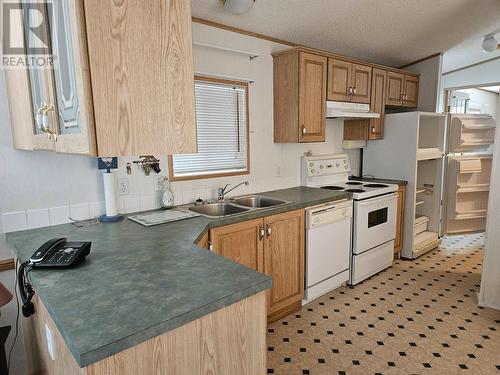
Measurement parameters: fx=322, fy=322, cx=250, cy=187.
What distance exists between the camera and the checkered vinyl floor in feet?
6.82

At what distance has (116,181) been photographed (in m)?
2.26

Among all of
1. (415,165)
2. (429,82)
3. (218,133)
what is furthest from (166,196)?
(429,82)

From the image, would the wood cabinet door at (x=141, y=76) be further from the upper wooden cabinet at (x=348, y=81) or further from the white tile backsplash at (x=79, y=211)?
the upper wooden cabinet at (x=348, y=81)

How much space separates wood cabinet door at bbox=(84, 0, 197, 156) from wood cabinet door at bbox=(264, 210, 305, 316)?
138cm

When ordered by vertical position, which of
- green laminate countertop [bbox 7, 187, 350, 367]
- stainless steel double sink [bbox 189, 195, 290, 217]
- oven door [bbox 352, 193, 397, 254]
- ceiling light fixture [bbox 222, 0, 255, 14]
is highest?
ceiling light fixture [bbox 222, 0, 255, 14]

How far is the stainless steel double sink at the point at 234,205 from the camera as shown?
2560 mm

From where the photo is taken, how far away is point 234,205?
8.64 feet

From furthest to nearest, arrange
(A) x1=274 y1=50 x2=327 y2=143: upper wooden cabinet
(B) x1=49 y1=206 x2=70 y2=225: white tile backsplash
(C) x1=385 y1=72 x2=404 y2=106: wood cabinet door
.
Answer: (C) x1=385 y1=72 x2=404 y2=106: wood cabinet door, (A) x1=274 y1=50 x2=327 y2=143: upper wooden cabinet, (B) x1=49 y1=206 x2=70 y2=225: white tile backsplash

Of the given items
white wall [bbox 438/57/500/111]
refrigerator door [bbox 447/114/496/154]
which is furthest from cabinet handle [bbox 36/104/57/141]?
white wall [bbox 438/57/500/111]

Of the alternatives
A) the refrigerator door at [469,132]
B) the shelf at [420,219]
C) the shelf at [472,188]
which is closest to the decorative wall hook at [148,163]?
the shelf at [420,219]

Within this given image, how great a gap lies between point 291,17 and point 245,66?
566 mm

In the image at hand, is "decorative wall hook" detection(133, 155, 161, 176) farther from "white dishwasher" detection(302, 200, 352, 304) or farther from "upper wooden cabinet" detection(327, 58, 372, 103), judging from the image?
"upper wooden cabinet" detection(327, 58, 372, 103)

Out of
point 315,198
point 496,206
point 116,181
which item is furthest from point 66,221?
point 496,206

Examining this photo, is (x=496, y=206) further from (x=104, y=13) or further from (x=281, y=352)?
(x=104, y=13)
